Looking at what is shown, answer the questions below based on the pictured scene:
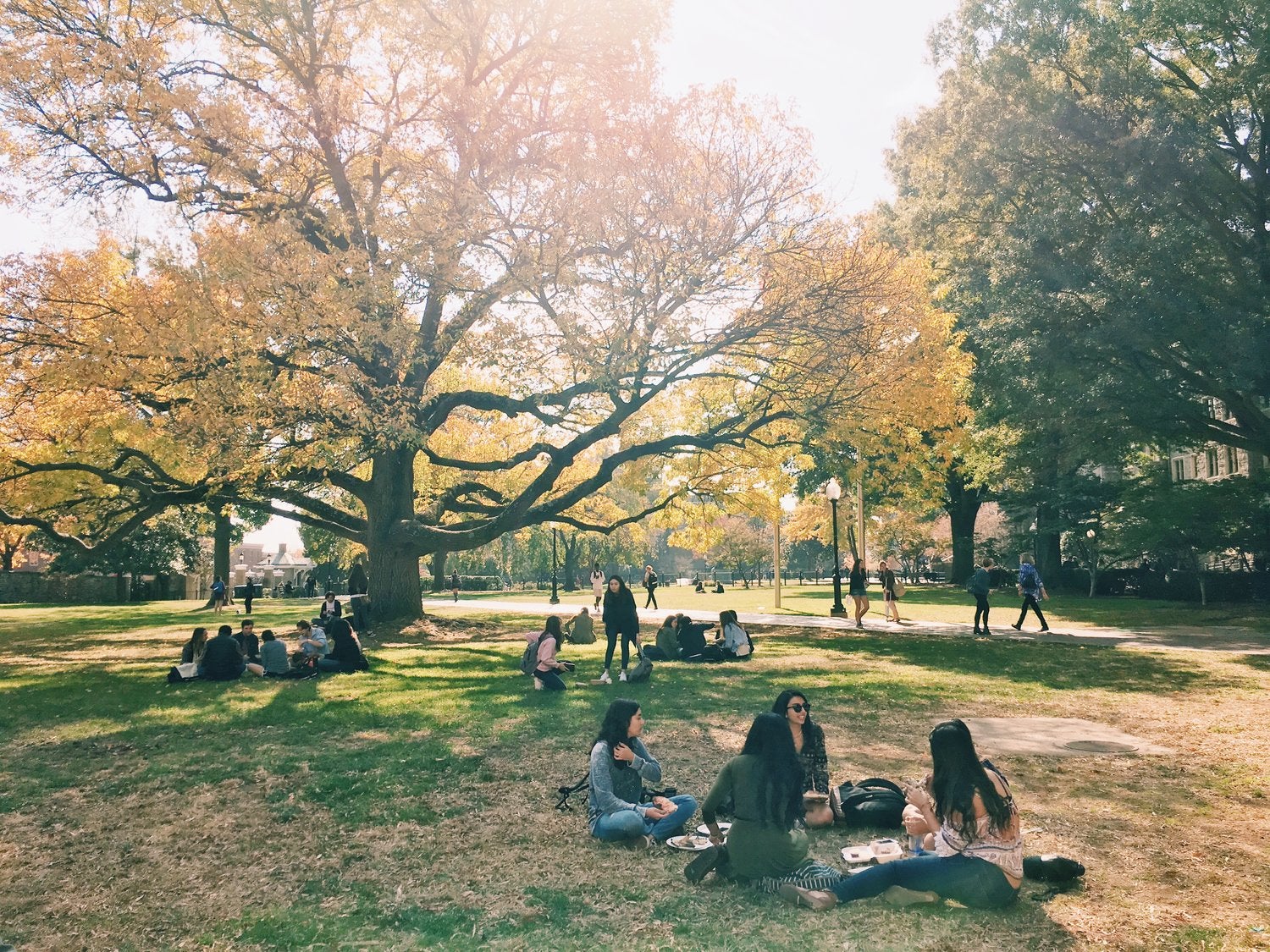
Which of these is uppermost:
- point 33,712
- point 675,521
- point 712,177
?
point 712,177

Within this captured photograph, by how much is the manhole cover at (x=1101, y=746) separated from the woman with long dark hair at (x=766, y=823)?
5164 millimetres

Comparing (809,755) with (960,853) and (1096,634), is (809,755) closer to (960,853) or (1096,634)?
(960,853)

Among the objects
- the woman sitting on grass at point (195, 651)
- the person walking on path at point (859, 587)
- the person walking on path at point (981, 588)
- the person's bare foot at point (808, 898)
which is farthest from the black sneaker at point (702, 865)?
the person walking on path at point (859, 587)

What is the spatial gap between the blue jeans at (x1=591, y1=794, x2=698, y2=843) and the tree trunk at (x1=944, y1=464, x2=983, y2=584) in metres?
41.6

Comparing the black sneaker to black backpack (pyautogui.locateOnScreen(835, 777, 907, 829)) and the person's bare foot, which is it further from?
black backpack (pyautogui.locateOnScreen(835, 777, 907, 829))

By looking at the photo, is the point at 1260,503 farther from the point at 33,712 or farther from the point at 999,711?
the point at 33,712

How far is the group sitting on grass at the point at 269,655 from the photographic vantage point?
47.9ft

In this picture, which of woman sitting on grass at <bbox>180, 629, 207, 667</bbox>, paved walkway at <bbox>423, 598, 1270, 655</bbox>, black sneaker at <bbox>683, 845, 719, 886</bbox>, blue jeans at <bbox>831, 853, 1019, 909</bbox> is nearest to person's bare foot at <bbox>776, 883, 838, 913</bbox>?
blue jeans at <bbox>831, 853, 1019, 909</bbox>

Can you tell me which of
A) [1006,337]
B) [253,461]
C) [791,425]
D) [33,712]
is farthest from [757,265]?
[33,712]

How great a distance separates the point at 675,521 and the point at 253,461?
13.6 m

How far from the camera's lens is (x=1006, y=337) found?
23031 millimetres

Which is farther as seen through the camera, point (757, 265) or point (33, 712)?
point (757, 265)

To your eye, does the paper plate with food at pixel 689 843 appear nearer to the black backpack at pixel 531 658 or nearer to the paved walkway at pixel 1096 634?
the black backpack at pixel 531 658

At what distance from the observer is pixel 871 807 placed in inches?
259
